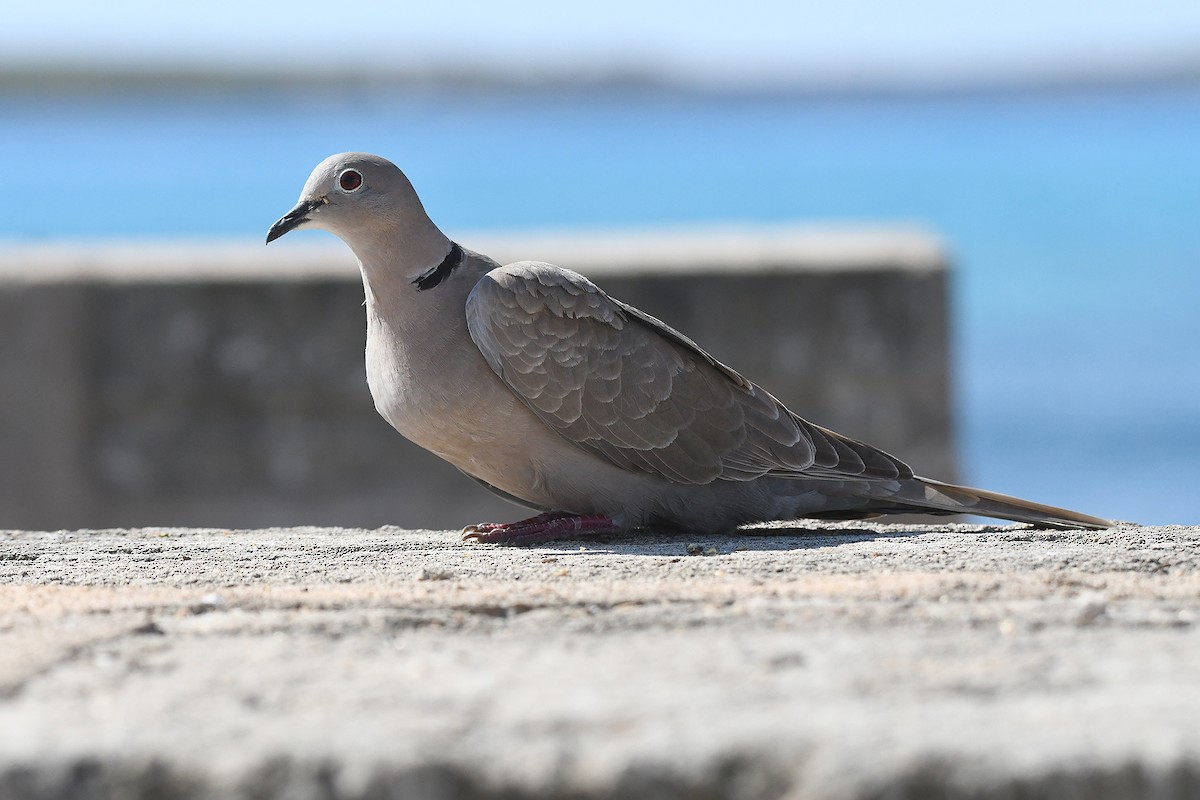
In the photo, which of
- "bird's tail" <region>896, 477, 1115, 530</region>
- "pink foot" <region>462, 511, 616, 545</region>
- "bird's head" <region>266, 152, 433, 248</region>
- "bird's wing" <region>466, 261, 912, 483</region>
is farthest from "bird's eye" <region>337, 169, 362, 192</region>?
"bird's tail" <region>896, 477, 1115, 530</region>

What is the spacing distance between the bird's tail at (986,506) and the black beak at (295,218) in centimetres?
201

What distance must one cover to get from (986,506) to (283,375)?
16.4 ft

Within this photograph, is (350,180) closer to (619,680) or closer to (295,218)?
(295,218)

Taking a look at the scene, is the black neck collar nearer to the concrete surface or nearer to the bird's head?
the bird's head

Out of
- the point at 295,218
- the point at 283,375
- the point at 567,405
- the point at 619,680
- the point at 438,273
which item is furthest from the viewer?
the point at 283,375

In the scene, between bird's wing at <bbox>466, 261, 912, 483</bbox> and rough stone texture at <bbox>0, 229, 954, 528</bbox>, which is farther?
rough stone texture at <bbox>0, 229, 954, 528</bbox>

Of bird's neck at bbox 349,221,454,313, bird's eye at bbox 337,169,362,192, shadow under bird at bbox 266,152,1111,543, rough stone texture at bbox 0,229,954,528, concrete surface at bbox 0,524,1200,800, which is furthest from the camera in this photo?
rough stone texture at bbox 0,229,954,528

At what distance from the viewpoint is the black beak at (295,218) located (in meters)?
4.59

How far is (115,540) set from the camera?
4.50m

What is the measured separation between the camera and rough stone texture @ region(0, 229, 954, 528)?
8438mm

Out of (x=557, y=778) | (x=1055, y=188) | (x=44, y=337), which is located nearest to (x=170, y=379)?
(x=44, y=337)

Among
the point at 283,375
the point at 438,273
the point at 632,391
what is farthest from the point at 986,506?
the point at 283,375

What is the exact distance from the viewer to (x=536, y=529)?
4.41 metres

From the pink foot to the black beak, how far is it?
3.57 ft
